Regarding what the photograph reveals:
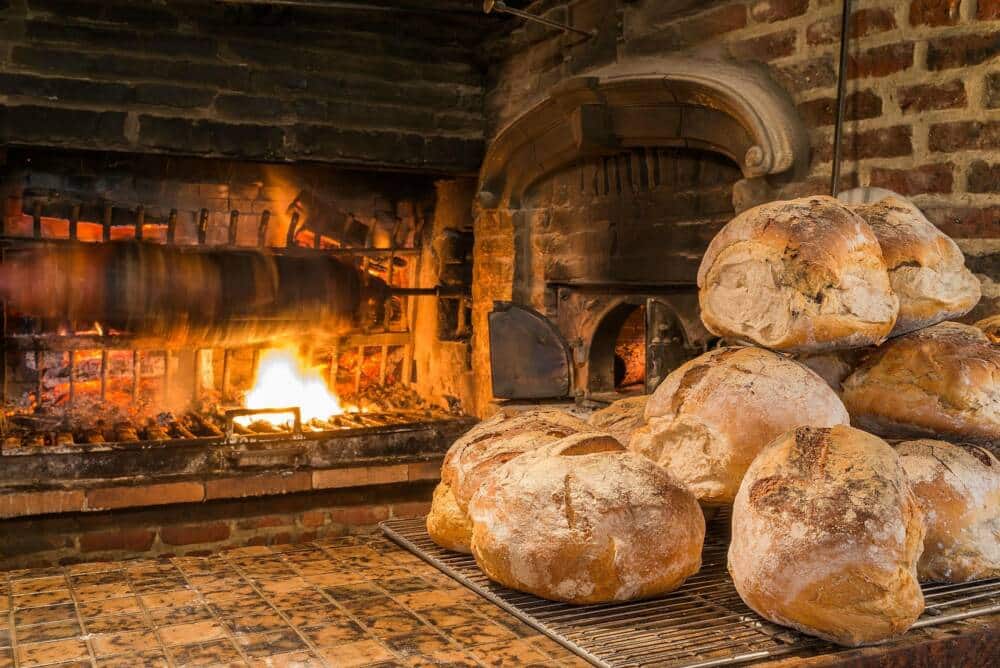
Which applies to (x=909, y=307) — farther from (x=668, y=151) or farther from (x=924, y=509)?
(x=668, y=151)

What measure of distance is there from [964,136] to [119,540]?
3.35 metres

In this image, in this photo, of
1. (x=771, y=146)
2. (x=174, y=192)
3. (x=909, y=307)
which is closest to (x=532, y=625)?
(x=909, y=307)

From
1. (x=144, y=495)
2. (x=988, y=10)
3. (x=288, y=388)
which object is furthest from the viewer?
(x=288, y=388)

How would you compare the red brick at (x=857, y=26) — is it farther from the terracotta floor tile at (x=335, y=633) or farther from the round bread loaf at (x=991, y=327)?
the terracotta floor tile at (x=335, y=633)

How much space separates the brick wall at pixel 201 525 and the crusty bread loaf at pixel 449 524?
238cm

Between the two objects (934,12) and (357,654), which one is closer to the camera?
(357,654)

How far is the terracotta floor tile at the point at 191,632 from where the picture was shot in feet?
5.49

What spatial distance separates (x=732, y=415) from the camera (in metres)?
1.87

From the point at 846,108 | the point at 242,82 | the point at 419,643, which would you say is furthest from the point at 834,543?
the point at 242,82

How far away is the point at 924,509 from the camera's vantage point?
5.97 ft

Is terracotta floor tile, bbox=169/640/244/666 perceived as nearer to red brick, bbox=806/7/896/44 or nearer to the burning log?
red brick, bbox=806/7/896/44

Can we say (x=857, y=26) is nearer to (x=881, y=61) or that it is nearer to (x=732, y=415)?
(x=881, y=61)

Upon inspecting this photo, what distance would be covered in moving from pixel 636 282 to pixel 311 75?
1.77m

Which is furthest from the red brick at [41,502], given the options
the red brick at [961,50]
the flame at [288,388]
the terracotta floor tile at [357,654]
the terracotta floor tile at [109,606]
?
the red brick at [961,50]
